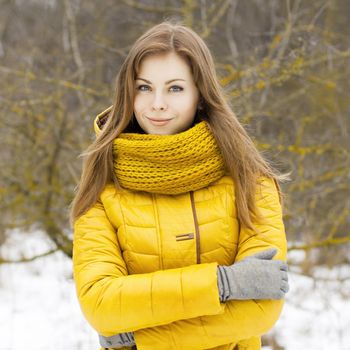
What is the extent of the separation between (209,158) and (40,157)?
3.88m

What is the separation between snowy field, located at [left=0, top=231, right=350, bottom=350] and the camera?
16.1ft

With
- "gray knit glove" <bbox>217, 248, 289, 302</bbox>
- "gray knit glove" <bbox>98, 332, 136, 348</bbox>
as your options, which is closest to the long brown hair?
"gray knit glove" <bbox>217, 248, 289, 302</bbox>

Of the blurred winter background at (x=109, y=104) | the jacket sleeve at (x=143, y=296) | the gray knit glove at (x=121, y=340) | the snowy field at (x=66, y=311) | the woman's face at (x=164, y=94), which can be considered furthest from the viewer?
the snowy field at (x=66, y=311)

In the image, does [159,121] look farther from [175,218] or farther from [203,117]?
[175,218]

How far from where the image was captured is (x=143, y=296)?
1.50m

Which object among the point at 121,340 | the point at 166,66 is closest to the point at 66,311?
the point at 121,340

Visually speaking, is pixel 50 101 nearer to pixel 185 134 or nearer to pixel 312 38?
pixel 312 38

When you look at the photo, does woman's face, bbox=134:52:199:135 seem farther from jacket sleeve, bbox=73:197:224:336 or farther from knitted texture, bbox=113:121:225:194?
jacket sleeve, bbox=73:197:224:336

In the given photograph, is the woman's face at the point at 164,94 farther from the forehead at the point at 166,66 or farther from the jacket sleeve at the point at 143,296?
the jacket sleeve at the point at 143,296

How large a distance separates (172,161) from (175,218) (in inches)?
7.0

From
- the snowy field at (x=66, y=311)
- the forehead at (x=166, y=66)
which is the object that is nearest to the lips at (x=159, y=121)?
the forehead at (x=166, y=66)

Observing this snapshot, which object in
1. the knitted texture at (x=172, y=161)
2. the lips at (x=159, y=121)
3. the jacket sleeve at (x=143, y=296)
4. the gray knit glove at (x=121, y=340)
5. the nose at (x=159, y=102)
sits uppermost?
the nose at (x=159, y=102)

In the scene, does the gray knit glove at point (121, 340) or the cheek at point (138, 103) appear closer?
the gray knit glove at point (121, 340)

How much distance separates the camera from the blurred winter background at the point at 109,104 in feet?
15.2
